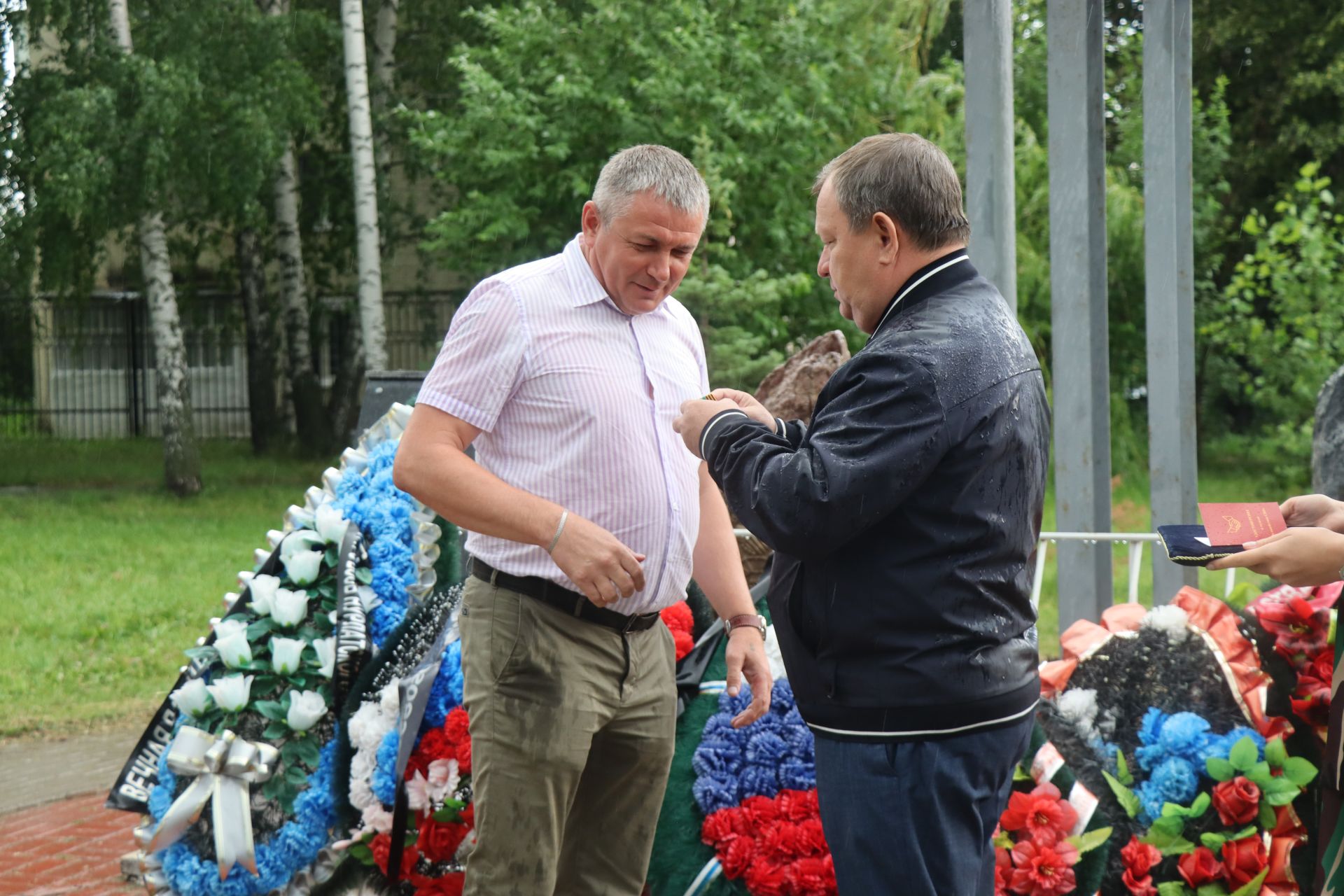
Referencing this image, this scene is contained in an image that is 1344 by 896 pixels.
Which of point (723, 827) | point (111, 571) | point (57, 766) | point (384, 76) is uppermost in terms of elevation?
point (384, 76)

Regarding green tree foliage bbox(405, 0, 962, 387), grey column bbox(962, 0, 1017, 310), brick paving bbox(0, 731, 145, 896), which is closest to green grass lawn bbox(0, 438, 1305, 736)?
brick paving bbox(0, 731, 145, 896)

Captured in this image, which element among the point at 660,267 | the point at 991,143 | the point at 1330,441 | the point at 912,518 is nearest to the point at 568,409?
the point at 660,267

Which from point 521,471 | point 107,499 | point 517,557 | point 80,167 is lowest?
point 107,499

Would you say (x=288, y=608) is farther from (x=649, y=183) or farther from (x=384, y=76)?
(x=384, y=76)

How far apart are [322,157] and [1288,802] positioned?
58.2 ft

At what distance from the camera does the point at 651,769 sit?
2.81 metres

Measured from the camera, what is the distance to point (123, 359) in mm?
22766

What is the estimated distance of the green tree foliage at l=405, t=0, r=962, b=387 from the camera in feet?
40.1

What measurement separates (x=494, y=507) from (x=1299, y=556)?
140 cm

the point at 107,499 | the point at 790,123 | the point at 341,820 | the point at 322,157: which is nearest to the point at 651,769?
the point at 341,820

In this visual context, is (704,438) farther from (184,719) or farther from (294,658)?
(184,719)

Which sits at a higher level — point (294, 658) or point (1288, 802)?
point (294, 658)

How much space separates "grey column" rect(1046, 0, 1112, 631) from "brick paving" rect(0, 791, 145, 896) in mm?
3420

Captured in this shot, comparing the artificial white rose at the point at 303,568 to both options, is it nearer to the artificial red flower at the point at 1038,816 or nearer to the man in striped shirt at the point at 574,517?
the man in striped shirt at the point at 574,517
